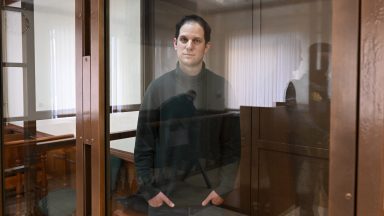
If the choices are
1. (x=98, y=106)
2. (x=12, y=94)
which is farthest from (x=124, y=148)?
(x=12, y=94)

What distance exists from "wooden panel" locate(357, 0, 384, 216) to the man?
34 centimetres

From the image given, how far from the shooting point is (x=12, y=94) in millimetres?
1563

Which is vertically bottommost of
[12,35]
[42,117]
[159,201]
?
[159,201]

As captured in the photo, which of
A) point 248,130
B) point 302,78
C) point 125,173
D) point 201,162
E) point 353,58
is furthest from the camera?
point 125,173

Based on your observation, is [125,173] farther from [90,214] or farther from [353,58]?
[353,58]

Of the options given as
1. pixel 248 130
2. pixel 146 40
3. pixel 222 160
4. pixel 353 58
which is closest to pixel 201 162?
pixel 222 160

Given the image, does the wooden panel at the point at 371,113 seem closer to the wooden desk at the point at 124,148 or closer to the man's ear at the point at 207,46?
the man's ear at the point at 207,46

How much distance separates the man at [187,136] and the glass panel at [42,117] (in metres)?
0.32

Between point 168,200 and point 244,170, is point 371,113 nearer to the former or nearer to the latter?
point 244,170

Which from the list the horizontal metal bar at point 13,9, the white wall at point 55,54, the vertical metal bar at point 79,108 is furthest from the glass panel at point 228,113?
the horizontal metal bar at point 13,9

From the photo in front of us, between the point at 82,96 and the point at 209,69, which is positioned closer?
the point at 209,69

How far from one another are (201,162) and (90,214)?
450 millimetres

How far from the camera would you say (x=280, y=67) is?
0.72 metres

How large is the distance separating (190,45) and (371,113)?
1.68ft
